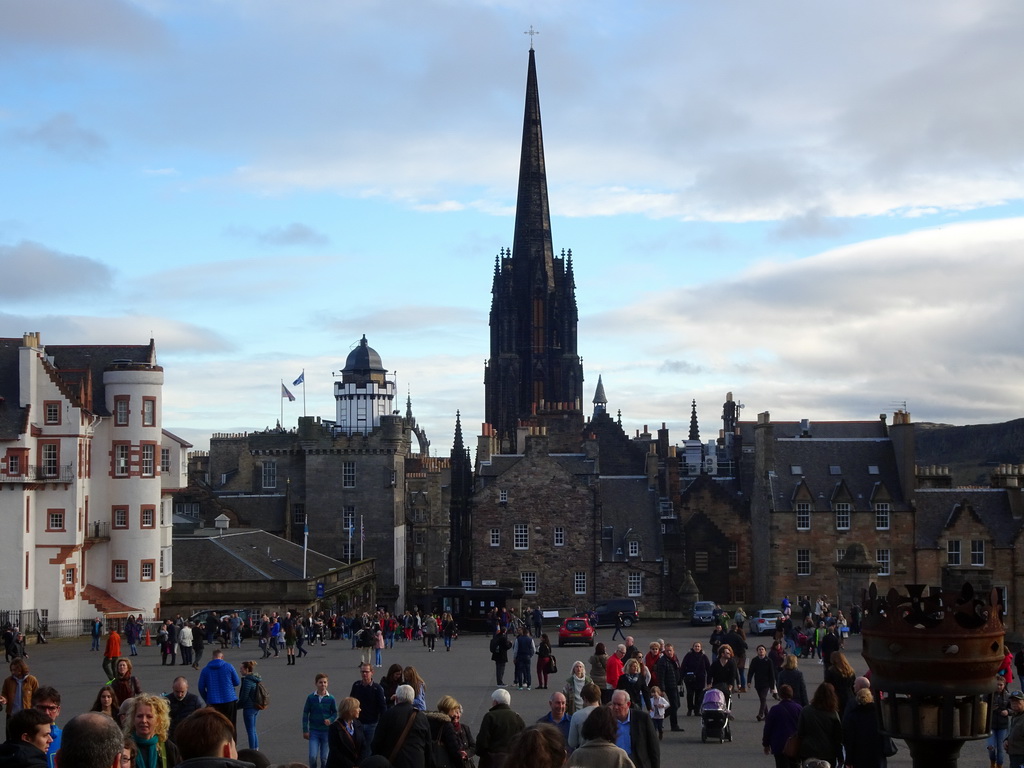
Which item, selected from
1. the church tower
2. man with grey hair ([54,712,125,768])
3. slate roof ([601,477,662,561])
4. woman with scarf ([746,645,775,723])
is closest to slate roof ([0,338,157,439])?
slate roof ([601,477,662,561])

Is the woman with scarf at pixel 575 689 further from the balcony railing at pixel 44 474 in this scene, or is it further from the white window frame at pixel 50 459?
the white window frame at pixel 50 459

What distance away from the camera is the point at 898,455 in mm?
58375

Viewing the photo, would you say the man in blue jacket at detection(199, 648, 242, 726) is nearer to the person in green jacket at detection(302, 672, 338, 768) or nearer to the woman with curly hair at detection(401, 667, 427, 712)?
the person in green jacket at detection(302, 672, 338, 768)

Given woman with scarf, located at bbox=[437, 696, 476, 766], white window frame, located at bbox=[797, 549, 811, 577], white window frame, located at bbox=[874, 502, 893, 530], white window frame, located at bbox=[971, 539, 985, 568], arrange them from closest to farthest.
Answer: woman with scarf, located at bbox=[437, 696, 476, 766]
white window frame, located at bbox=[971, 539, 985, 568]
white window frame, located at bbox=[874, 502, 893, 530]
white window frame, located at bbox=[797, 549, 811, 577]

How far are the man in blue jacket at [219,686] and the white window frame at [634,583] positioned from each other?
43.1 meters

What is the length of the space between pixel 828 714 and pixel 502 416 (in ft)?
294

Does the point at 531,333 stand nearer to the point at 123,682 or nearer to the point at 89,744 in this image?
the point at 123,682

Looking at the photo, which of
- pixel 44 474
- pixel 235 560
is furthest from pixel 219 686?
pixel 235 560

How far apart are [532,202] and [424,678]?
83.1 metres

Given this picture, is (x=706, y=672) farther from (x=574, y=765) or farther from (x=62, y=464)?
(x=62, y=464)

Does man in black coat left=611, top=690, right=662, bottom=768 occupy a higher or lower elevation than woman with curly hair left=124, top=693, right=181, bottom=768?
lower

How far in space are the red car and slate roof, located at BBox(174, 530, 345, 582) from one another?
628 inches

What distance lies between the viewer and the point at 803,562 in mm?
57625

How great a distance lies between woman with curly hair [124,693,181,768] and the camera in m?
9.66
